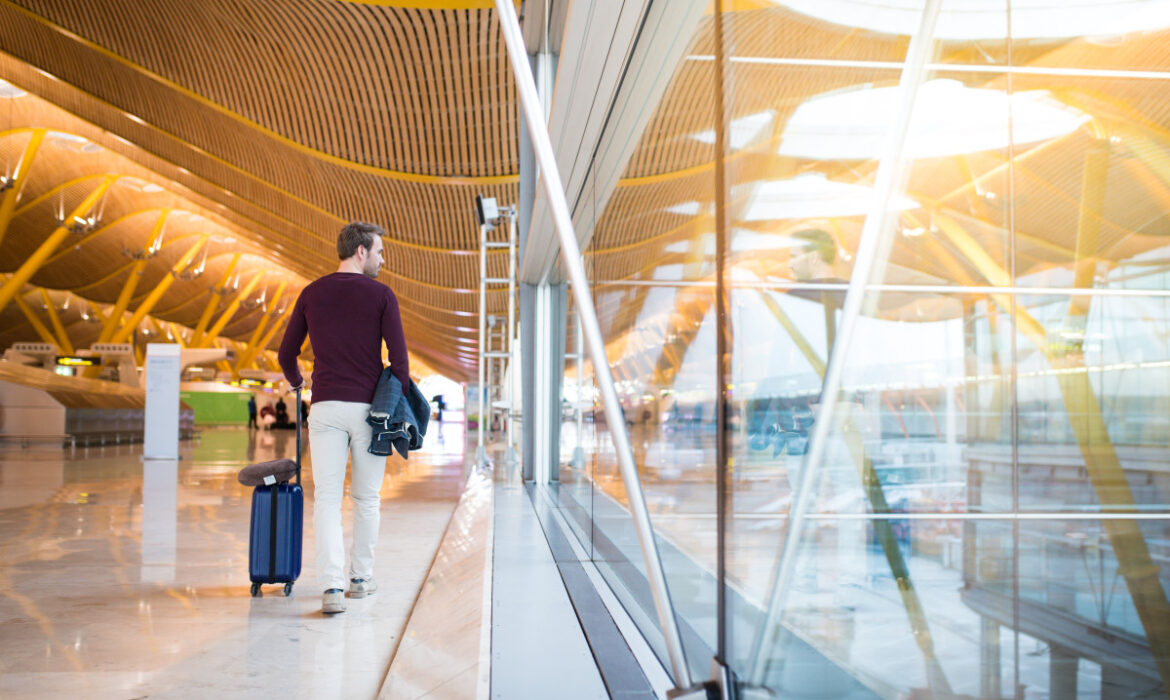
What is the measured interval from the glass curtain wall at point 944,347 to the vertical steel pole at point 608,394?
0.14m

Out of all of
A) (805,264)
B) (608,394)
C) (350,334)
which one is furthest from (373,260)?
(805,264)

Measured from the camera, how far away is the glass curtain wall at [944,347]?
4.17ft

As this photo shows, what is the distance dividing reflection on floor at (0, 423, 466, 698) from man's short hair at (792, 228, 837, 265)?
174 centimetres

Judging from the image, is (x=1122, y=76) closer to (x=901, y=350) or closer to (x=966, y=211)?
(x=966, y=211)

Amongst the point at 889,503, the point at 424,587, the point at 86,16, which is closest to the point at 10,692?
the point at 424,587

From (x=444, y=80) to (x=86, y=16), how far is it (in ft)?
21.1

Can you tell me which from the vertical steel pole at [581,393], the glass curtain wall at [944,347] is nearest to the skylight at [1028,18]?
the glass curtain wall at [944,347]

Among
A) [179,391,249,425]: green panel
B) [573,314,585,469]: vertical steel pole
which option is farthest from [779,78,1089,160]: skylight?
[179,391,249,425]: green panel

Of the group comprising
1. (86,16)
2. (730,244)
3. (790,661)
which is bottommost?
(790,661)

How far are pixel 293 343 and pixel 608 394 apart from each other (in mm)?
2225

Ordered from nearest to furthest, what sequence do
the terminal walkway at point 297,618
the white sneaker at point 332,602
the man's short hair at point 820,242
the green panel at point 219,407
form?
the man's short hair at point 820,242 < the terminal walkway at point 297,618 < the white sneaker at point 332,602 < the green panel at point 219,407

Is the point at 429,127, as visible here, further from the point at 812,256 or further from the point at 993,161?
the point at 993,161

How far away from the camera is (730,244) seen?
1752 mm

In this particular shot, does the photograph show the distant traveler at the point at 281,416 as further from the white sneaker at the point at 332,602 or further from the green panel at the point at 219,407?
the white sneaker at the point at 332,602
